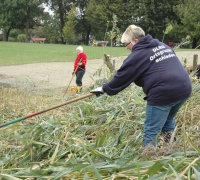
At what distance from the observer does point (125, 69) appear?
118 inches

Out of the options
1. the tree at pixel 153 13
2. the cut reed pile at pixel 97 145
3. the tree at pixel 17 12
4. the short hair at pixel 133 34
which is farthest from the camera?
the tree at pixel 17 12

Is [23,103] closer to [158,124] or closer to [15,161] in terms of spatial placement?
[15,161]

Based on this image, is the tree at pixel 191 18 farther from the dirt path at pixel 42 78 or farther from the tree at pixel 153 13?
the dirt path at pixel 42 78

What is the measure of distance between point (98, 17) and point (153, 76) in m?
47.2

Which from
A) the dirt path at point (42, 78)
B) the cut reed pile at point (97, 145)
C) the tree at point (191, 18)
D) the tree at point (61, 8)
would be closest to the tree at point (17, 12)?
the tree at point (61, 8)

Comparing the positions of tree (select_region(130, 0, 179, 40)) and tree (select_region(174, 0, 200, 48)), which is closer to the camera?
tree (select_region(174, 0, 200, 48))

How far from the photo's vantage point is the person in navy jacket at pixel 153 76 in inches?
117

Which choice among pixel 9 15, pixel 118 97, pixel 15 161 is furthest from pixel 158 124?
pixel 9 15

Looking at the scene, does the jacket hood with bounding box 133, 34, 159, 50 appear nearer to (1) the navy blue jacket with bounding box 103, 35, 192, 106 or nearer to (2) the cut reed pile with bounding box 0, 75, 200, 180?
(1) the navy blue jacket with bounding box 103, 35, 192, 106

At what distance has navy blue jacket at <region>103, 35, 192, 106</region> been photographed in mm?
2957

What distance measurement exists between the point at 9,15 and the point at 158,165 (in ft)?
181

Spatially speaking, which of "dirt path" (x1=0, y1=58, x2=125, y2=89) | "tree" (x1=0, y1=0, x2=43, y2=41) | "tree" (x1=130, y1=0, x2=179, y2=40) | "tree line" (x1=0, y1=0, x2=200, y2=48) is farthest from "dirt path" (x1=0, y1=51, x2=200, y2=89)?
"tree" (x1=0, y1=0, x2=43, y2=41)

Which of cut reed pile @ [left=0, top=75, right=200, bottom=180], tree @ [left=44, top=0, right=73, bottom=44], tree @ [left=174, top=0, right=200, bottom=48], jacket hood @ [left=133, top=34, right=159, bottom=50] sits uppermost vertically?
tree @ [left=44, top=0, right=73, bottom=44]

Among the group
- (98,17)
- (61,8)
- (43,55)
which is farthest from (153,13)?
(43,55)
